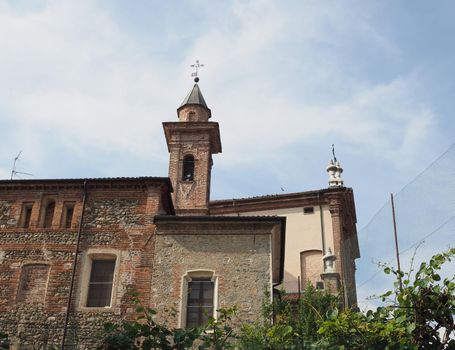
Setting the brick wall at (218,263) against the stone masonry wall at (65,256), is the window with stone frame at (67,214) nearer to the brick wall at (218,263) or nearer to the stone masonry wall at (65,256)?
the stone masonry wall at (65,256)

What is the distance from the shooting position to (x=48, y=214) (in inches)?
797

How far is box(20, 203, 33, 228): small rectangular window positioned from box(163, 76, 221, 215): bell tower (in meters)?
10.3

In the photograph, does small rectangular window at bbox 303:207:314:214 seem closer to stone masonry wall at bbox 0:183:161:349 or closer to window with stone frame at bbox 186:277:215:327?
stone masonry wall at bbox 0:183:161:349

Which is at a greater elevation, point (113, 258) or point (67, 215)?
point (67, 215)

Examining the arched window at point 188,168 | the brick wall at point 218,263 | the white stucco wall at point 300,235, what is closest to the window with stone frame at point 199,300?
the brick wall at point 218,263

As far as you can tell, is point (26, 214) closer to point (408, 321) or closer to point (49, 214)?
point (49, 214)

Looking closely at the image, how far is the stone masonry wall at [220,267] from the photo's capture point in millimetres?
18109

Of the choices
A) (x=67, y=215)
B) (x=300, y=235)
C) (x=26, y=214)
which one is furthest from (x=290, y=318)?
(x=300, y=235)

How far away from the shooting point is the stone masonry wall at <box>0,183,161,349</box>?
18062mm

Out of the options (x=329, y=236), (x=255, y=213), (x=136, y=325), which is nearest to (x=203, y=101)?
(x=255, y=213)

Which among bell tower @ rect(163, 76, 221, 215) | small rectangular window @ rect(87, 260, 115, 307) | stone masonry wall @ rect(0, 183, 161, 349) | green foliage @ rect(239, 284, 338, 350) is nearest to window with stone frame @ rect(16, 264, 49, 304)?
stone masonry wall @ rect(0, 183, 161, 349)

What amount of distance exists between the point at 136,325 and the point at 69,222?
11393 mm

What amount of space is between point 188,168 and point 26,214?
12335 mm

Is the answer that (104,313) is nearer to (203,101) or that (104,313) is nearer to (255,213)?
(255,213)
